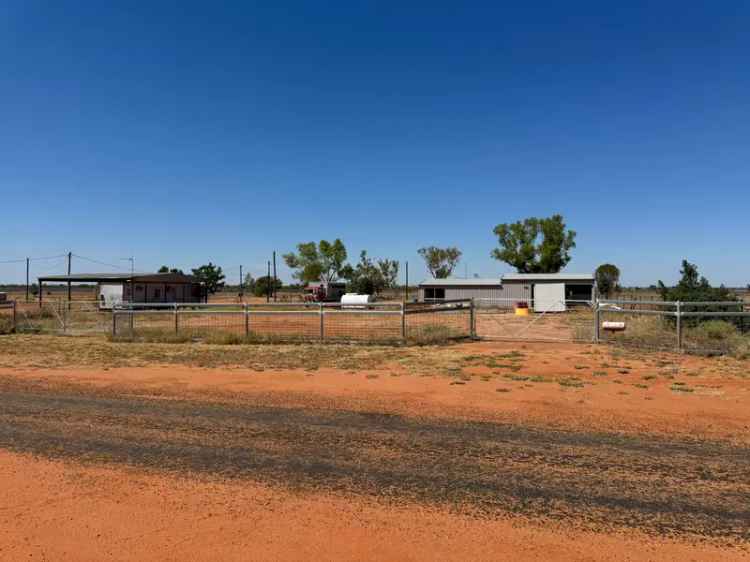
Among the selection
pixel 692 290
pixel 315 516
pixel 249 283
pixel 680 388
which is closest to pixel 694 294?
pixel 692 290

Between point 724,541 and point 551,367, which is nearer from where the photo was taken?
point 724,541

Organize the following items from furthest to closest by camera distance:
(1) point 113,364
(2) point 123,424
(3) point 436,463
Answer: (1) point 113,364
(2) point 123,424
(3) point 436,463

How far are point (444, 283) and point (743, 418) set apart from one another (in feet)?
149

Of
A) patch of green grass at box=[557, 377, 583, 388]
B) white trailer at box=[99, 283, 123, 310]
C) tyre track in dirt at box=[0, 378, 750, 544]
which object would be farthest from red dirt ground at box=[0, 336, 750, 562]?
white trailer at box=[99, 283, 123, 310]

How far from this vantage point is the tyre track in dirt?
168 inches

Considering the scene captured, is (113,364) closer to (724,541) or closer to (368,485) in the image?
(368,485)

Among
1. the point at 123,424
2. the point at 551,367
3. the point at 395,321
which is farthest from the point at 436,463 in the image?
the point at 395,321

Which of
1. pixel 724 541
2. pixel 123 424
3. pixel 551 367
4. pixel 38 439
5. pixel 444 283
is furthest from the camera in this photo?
pixel 444 283

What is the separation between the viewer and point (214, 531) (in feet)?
13.0

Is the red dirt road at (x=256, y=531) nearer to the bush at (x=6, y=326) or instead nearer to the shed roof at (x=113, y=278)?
the bush at (x=6, y=326)

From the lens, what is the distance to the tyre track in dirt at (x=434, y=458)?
168 inches

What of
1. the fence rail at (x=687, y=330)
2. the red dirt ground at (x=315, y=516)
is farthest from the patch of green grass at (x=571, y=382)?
the fence rail at (x=687, y=330)

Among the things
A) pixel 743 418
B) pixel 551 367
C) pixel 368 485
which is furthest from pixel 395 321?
pixel 368 485

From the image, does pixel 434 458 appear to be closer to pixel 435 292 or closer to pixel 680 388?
pixel 680 388
